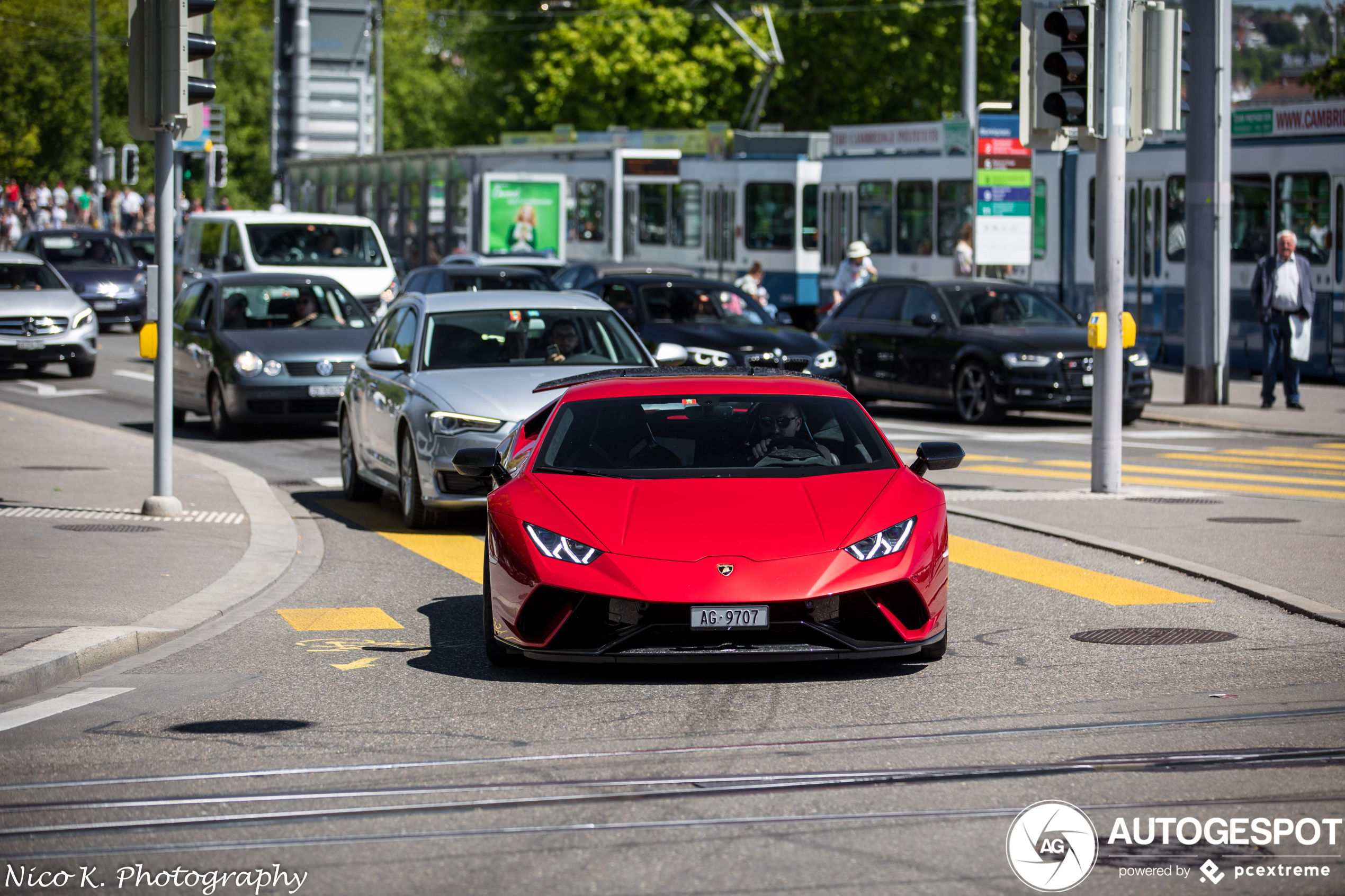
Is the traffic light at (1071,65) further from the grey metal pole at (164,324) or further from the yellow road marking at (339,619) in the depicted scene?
the yellow road marking at (339,619)

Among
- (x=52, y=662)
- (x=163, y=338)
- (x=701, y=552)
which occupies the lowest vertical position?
(x=52, y=662)

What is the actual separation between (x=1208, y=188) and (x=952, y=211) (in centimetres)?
1113

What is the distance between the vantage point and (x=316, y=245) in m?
27.5

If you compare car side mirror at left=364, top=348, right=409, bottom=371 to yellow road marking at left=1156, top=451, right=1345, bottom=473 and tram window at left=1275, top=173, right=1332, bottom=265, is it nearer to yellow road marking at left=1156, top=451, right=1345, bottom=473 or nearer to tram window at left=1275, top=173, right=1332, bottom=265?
yellow road marking at left=1156, top=451, right=1345, bottom=473

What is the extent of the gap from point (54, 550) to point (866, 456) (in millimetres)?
4931

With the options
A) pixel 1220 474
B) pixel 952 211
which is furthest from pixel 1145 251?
pixel 1220 474

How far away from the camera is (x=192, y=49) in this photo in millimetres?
11922

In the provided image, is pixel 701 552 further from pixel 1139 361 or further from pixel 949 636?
pixel 1139 361

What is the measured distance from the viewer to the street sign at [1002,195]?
2686 cm

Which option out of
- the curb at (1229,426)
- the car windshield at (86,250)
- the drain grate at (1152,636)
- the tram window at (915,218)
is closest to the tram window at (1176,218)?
the tram window at (915,218)

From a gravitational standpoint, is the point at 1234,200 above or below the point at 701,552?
above

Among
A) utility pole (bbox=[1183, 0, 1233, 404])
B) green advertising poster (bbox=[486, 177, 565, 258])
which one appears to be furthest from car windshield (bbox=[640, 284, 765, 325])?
green advertising poster (bbox=[486, 177, 565, 258])

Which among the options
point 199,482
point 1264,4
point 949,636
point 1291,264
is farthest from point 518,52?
point 949,636

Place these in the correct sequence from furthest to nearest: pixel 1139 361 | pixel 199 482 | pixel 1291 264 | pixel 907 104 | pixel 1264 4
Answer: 1. pixel 907 104
2. pixel 1264 4
3. pixel 1291 264
4. pixel 1139 361
5. pixel 199 482
